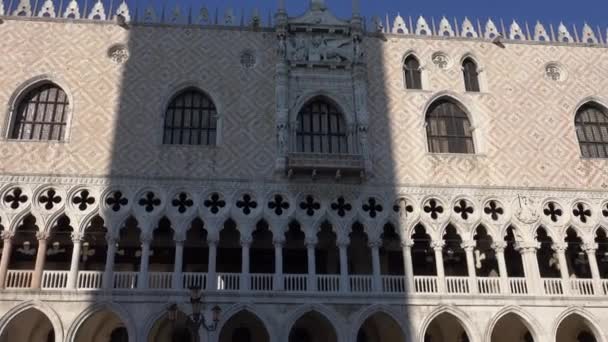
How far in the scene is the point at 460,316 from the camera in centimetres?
1448

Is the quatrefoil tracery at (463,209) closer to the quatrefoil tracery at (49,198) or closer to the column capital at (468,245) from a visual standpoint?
the column capital at (468,245)

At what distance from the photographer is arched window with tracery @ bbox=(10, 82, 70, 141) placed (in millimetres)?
15492

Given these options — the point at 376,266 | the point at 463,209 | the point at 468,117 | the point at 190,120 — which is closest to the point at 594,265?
the point at 463,209

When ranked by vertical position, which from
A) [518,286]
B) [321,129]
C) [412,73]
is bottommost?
[518,286]

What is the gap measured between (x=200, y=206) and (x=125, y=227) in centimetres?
227

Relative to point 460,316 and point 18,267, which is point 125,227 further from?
point 460,316

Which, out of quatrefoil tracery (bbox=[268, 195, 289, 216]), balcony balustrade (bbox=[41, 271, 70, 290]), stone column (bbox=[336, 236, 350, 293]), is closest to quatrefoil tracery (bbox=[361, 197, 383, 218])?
stone column (bbox=[336, 236, 350, 293])

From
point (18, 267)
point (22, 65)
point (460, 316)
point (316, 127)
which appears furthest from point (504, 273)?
point (22, 65)

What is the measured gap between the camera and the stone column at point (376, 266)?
14.6 m

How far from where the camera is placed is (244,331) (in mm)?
16547

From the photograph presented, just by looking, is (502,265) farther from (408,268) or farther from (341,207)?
(341,207)

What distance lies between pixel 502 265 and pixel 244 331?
7000 millimetres

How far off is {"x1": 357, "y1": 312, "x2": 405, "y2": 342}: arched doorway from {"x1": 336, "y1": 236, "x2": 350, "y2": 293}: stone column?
1050mm

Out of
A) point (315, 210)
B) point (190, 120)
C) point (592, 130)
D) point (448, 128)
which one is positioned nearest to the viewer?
point (315, 210)
